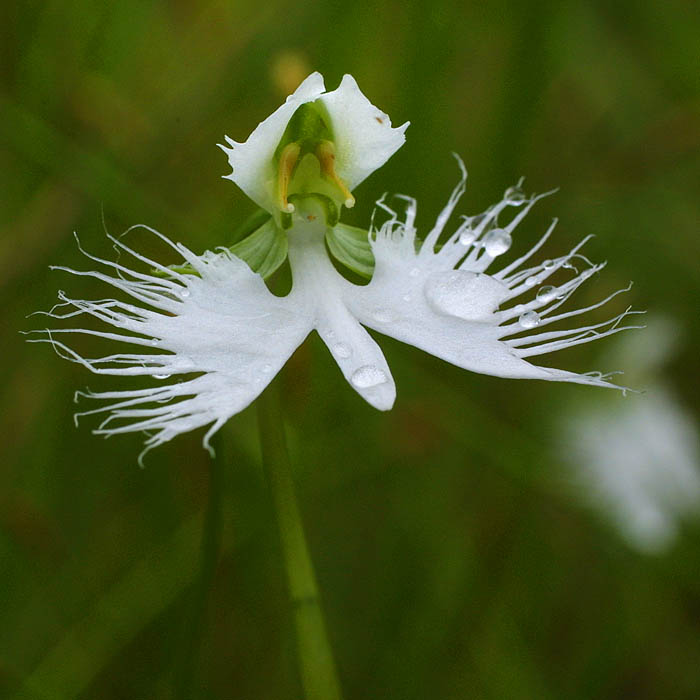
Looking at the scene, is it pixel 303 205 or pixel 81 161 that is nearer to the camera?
pixel 303 205

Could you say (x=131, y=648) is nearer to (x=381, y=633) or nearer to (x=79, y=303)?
(x=381, y=633)

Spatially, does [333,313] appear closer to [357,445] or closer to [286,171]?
[286,171]

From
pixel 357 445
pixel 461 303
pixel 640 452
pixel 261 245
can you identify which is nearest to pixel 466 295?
pixel 461 303

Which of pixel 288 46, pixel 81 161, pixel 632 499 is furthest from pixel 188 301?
pixel 632 499

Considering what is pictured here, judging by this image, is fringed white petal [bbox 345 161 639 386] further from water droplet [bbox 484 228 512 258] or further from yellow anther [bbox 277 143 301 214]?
yellow anther [bbox 277 143 301 214]

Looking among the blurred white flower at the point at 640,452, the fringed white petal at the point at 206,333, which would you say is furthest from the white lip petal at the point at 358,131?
the blurred white flower at the point at 640,452

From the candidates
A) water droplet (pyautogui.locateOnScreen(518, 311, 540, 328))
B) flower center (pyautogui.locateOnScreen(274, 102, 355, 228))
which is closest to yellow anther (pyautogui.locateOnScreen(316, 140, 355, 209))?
flower center (pyautogui.locateOnScreen(274, 102, 355, 228))

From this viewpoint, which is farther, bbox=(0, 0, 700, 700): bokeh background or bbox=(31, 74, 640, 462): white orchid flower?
bbox=(0, 0, 700, 700): bokeh background
